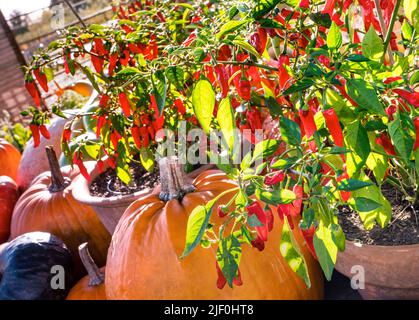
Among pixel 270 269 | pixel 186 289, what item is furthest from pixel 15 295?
pixel 270 269

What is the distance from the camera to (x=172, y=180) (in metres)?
1.26

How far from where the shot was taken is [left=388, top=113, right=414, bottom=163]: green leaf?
645mm

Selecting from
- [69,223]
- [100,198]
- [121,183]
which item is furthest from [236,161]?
[69,223]

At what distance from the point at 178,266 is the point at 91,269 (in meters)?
0.37

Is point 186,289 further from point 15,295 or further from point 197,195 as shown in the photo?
point 15,295

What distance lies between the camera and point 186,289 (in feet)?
3.75

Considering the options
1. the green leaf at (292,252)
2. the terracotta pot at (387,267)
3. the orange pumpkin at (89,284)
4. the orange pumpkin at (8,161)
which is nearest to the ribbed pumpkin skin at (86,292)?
the orange pumpkin at (89,284)

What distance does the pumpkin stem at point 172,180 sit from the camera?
1.23 m

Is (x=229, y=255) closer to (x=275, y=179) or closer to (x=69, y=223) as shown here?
(x=275, y=179)

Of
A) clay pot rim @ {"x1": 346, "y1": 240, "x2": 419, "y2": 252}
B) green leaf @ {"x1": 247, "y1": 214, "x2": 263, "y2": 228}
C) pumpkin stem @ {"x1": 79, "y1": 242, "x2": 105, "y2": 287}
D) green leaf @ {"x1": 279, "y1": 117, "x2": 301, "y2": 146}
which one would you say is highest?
green leaf @ {"x1": 279, "y1": 117, "x2": 301, "y2": 146}

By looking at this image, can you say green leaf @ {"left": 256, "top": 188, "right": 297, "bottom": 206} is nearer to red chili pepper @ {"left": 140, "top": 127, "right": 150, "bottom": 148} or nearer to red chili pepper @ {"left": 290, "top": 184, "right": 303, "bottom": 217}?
red chili pepper @ {"left": 290, "top": 184, "right": 303, "bottom": 217}

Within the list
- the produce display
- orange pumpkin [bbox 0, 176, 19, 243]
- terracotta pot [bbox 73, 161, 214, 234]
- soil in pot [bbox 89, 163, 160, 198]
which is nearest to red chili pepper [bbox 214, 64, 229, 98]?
the produce display

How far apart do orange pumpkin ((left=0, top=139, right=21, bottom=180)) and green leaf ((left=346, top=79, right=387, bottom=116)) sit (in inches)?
83.8

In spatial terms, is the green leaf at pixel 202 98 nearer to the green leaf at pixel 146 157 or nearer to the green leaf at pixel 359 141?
the green leaf at pixel 359 141
